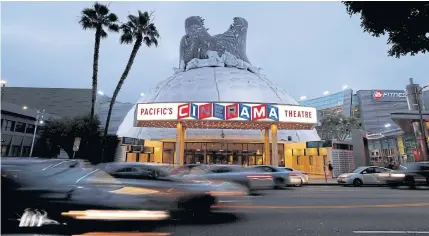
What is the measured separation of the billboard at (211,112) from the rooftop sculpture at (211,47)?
72.4 feet

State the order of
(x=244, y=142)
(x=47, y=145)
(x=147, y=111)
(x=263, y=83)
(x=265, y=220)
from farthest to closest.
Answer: (x=263, y=83) < (x=47, y=145) < (x=244, y=142) < (x=147, y=111) < (x=265, y=220)

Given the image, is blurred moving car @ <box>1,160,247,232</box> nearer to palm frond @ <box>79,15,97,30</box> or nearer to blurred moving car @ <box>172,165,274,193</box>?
blurred moving car @ <box>172,165,274,193</box>

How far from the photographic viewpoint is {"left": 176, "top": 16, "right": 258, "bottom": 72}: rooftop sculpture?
146 feet

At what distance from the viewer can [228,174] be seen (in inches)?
502

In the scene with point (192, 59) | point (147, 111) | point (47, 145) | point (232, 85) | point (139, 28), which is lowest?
point (47, 145)

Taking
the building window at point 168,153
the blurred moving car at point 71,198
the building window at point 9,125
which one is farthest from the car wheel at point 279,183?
the building window at point 9,125

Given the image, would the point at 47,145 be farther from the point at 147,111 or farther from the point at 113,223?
the point at 113,223

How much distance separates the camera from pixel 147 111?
2300 cm

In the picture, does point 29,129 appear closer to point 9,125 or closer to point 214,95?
point 9,125

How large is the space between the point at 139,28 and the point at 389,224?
28227 mm

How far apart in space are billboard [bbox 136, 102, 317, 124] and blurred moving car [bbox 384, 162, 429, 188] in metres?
9.03

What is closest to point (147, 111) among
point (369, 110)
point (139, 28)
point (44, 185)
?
point (139, 28)

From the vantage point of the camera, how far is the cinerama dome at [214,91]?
100ft

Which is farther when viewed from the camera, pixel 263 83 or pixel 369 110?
pixel 369 110
